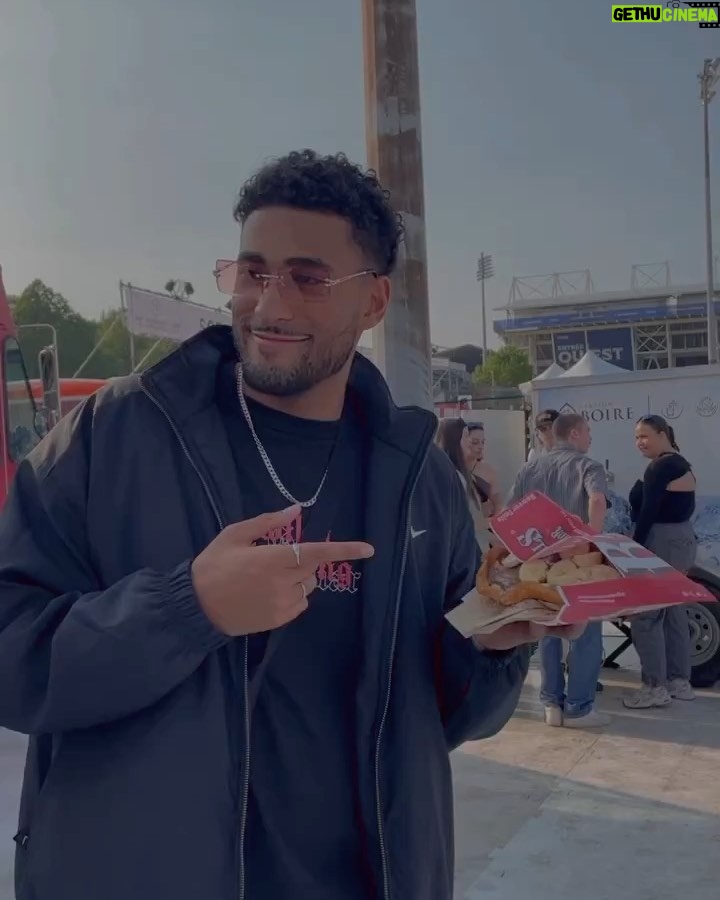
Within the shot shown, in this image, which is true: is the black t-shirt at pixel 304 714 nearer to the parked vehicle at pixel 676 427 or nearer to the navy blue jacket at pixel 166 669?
the navy blue jacket at pixel 166 669

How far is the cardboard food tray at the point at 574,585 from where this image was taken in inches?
57.9

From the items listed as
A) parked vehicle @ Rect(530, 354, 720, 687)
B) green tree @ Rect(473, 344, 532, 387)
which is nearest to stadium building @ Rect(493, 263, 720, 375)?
green tree @ Rect(473, 344, 532, 387)

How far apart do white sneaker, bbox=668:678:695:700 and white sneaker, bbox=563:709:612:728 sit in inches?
29.6

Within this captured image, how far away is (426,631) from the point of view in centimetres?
166

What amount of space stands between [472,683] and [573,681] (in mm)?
4405

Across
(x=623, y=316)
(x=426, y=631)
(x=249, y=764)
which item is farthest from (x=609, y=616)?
(x=623, y=316)

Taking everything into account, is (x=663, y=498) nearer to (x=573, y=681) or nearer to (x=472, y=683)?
(x=573, y=681)

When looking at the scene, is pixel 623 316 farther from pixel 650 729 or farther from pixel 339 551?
pixel 339 551

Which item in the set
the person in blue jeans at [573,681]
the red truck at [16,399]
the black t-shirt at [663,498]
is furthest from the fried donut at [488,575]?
the red truck at [16,399]

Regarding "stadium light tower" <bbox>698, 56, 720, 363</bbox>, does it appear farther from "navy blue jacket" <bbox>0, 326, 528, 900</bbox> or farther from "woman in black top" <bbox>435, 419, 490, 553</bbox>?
"navy blue jacket" <bbox>0, 326, 528, 900</bbox>

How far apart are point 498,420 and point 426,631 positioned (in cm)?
1304

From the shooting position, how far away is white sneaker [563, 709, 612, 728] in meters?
5.77

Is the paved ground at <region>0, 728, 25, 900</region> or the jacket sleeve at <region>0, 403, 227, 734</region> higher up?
the jacket sleeve at <region>0, 403, 227, 734</region>

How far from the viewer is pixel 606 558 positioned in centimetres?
160
